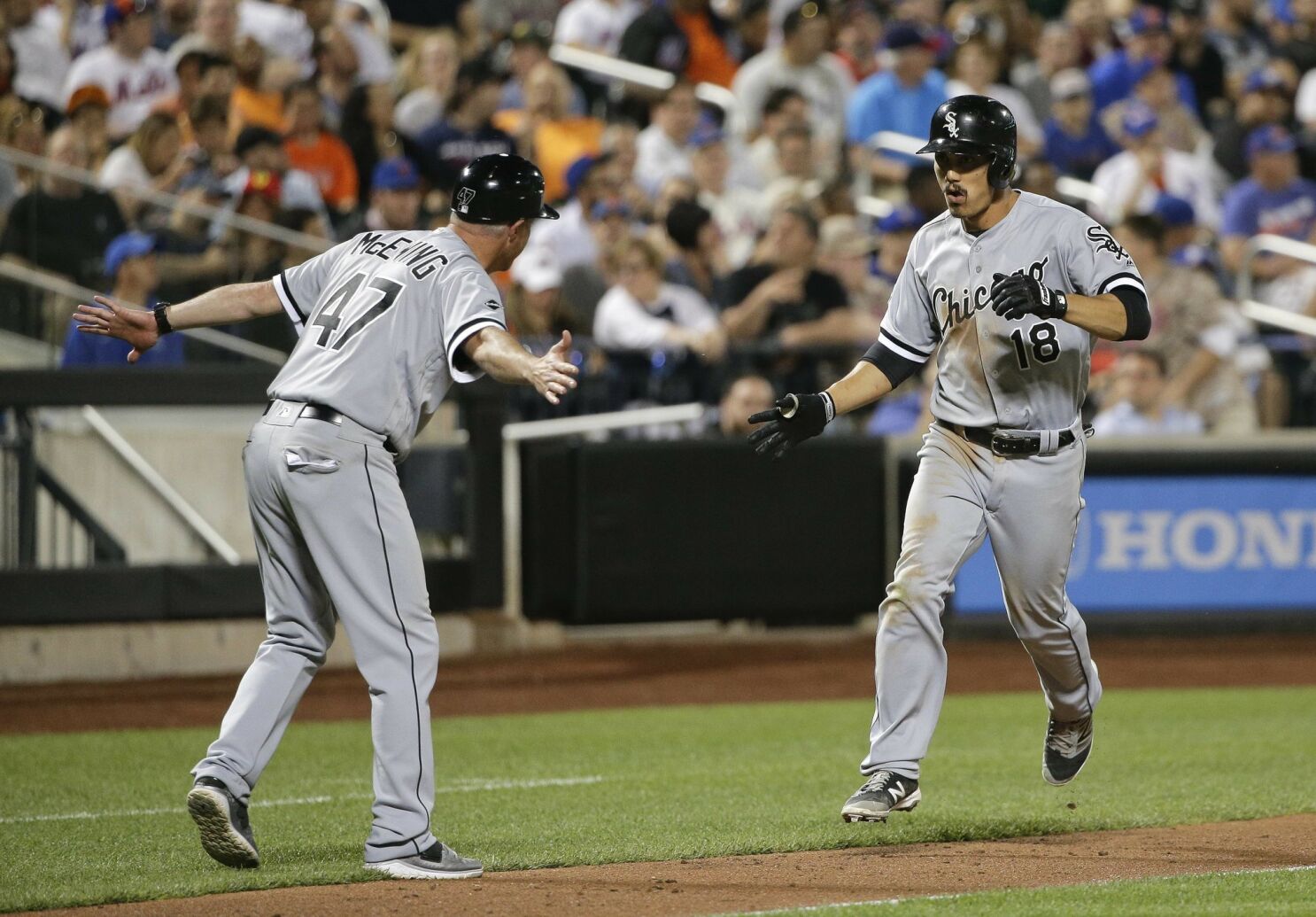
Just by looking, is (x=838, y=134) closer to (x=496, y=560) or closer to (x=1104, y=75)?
(x=1104, y=75)

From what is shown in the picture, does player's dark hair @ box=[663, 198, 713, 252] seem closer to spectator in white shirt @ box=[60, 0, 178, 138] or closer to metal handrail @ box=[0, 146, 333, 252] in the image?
metal handrail @ box=[0, 146, 333, 252]

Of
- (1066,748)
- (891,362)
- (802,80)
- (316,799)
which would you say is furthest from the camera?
(802,80)

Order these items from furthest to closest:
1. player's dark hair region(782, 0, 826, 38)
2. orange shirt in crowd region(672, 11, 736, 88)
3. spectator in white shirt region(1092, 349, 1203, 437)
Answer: orange shirt in crowd region(672, 11, 736, 88) → player's dark hair region(782, 0, 826, 38) → spectator in white shirt region(1092, 349, 1203, 437)

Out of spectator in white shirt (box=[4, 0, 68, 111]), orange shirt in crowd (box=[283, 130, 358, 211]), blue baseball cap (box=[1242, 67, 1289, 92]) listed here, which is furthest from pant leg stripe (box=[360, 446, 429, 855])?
blue baseball cap (box=[1242, 67, 1289, 92])

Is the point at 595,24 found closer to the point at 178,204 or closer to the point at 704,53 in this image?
the point at 704,53

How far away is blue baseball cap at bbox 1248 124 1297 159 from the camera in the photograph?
49.2 feet

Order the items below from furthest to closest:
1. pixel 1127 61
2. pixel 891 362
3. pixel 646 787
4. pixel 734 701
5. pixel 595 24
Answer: pixel 1127 61 → pixel 595 24 → pixel 734 701 → pixel 646 787 → pixel 891 362

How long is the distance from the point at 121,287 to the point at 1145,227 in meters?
6.84

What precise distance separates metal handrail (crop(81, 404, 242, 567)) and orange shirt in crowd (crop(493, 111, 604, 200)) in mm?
4520

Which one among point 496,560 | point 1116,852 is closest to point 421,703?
point 1116,852

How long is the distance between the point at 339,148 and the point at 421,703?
9.21m

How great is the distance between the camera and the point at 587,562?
39.5 ft

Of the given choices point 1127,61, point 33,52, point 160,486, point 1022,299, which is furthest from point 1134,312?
Result: point 1127,61

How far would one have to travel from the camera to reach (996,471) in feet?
19.9
